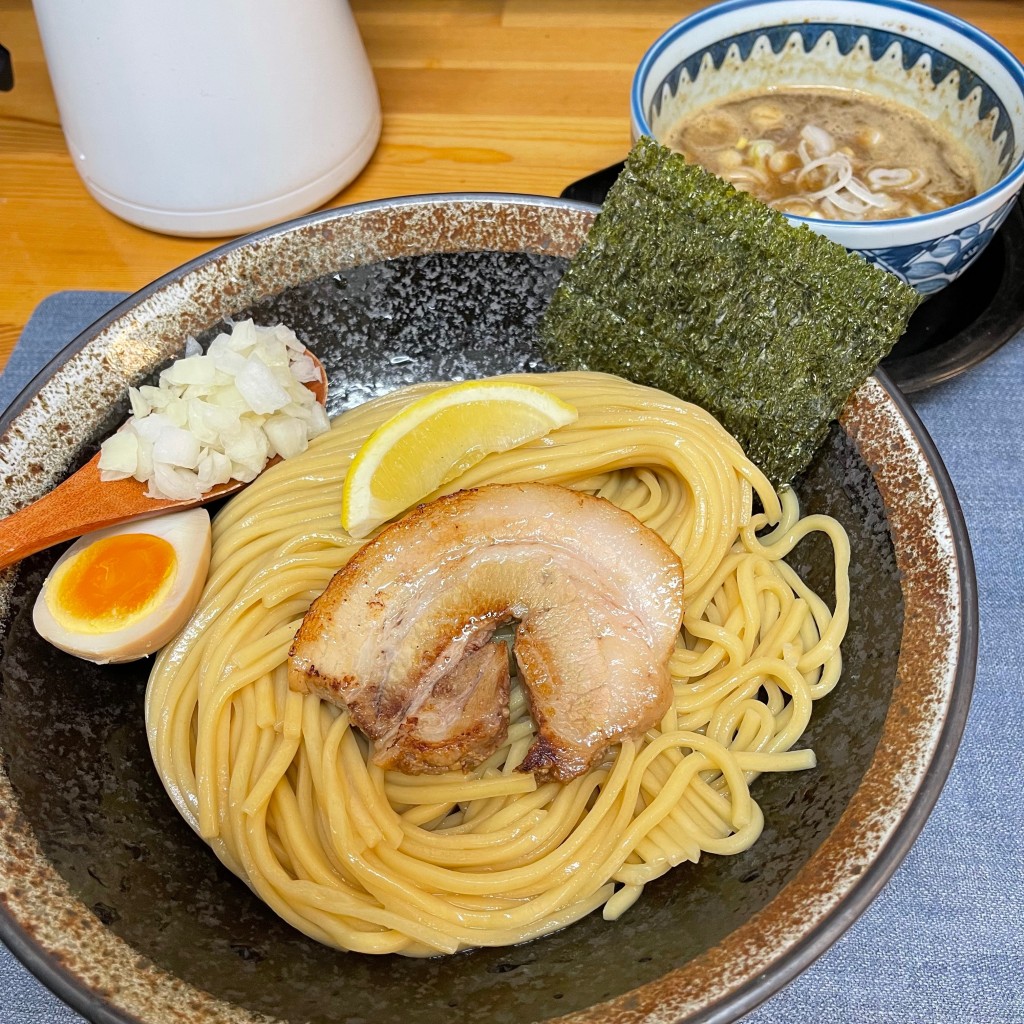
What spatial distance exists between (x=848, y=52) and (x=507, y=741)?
6.78ft

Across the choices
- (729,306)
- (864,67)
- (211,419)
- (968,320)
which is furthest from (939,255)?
(211,419)

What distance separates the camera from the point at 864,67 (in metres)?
2.42

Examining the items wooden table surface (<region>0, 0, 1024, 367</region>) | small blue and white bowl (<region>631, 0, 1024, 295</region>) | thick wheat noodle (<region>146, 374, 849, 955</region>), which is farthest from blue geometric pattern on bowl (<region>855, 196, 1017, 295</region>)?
wooden table surface (<region>0, 0, 1024, 367</region>)

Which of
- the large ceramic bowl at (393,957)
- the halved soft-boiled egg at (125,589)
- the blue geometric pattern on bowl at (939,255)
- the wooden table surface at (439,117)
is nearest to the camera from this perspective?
the large ceramic bowl at (393,957)

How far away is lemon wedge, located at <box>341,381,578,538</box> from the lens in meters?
1.79

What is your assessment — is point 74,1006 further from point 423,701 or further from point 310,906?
point 423,701

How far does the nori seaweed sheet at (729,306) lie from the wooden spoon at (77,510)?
102 cm

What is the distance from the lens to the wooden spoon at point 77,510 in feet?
5.45

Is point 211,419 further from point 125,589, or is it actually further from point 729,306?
point 729,306

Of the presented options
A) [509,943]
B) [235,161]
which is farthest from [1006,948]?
[235,161]

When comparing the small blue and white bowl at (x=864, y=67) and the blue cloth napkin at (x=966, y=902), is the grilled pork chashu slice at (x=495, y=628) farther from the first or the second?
the small blue and white bowl at (x=864, y=67)

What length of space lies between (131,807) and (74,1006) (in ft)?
1.49

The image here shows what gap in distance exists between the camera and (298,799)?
5.30 ft

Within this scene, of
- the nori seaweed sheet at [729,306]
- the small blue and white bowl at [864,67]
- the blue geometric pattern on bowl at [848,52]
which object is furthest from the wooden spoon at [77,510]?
the blue geometric pattern on bowl at [848,52]
